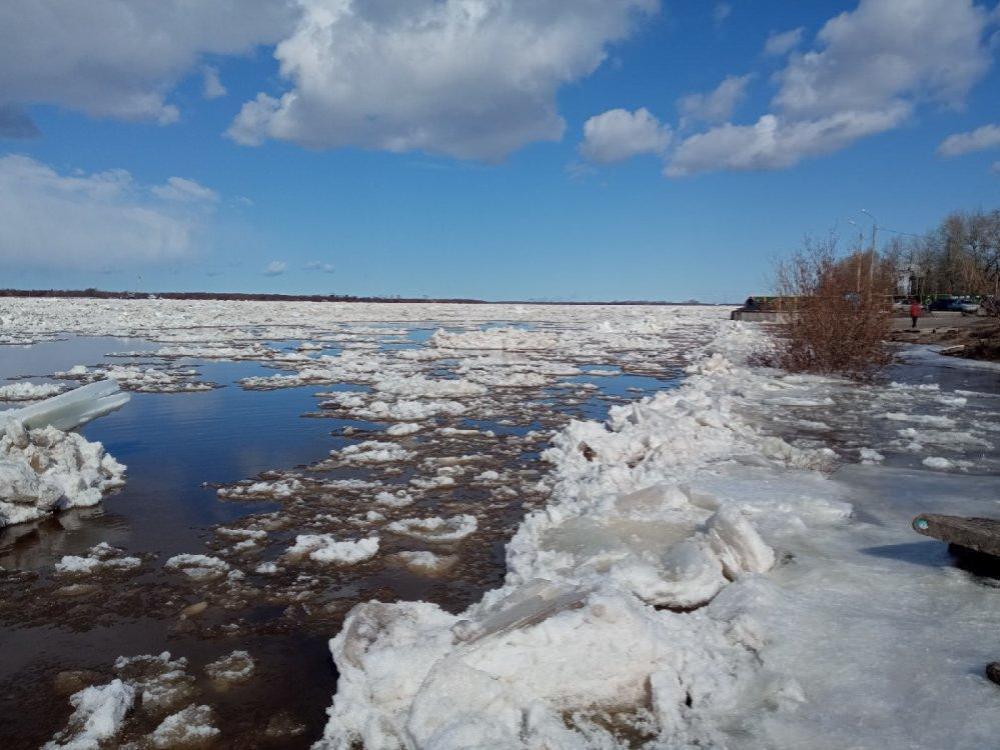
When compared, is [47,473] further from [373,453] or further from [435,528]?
[435,528]

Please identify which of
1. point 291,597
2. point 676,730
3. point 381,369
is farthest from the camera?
point 381,369

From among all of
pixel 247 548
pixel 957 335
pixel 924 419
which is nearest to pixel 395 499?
pixel 247 548

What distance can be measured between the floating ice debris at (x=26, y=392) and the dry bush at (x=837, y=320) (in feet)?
50.6

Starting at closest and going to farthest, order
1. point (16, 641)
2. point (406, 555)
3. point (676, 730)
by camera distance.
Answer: point (676, 730)
point (16, 641)
point (406, 555)

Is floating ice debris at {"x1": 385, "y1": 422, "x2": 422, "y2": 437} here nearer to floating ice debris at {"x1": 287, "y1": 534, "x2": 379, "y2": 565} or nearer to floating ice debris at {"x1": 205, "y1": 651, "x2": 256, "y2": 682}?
floating ice debris at {"x1": 287, "y1": 534, "x2": 379, "y2": 565}

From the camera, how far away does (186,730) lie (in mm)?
2785

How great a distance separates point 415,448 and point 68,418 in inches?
176

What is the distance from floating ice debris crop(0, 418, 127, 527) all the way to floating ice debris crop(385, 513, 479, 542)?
2880 mm

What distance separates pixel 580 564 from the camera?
420 centimetres

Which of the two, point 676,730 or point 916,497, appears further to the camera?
point 916,497

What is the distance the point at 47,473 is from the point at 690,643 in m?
5.64

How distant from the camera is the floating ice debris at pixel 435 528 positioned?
5031 mm

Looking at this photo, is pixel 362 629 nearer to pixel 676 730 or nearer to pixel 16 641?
pixel 676 730

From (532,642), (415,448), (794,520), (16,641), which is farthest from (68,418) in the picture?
(794,520)
